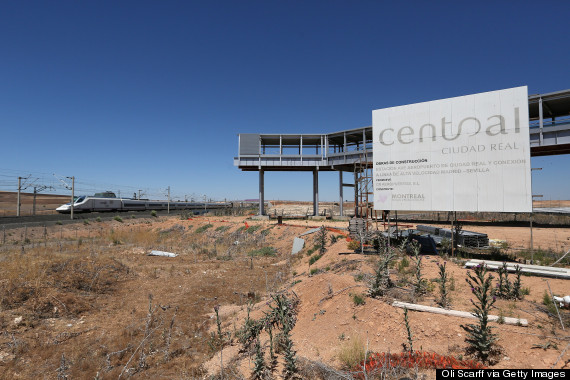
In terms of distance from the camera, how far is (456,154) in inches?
409

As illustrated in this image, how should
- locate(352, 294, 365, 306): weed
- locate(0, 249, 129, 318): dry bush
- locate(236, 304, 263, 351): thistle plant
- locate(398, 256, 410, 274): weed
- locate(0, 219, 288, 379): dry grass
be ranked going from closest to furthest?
1. locate(0, 219, 288, 379): dry grass
2. locate(236, 304, 263, 351): thistle plant
3. locate(352, 294, 365, 306): weed
4. locate(0, 249, 129, 318): dry bush
5. locate(398, 256, 410, 274): weed

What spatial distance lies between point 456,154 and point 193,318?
11.5 metres

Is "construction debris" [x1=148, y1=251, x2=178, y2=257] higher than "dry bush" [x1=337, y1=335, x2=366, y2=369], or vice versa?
"dry bush" [x1=337, y1=335, x2=366, y2=369]

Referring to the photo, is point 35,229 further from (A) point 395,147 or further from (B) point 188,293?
(A) point 395,147

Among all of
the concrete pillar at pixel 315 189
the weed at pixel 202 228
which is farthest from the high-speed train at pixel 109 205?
the concrete pillar at pixel 315 189

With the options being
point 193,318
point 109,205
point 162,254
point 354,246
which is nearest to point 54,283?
point 193,318

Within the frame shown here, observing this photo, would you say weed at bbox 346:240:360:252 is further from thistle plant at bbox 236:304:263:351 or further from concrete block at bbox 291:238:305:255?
thistle plant at bbox 236:304:263:351

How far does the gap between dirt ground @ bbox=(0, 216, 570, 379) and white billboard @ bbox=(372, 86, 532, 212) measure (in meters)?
2.77

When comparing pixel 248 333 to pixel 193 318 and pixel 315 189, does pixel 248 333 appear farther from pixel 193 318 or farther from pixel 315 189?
pixel 315 189

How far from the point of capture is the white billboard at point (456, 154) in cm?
945

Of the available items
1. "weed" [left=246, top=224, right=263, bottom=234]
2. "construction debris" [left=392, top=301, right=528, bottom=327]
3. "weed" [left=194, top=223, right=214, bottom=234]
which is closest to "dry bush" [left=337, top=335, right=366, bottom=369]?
"construction debris" [left=392, top=301, right=528, bottom=327]

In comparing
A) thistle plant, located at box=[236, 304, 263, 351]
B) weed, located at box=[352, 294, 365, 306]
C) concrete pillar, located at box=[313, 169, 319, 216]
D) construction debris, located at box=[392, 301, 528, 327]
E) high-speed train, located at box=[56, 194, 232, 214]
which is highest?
concrete pillar, located at box=[313, 169, 319, 216]

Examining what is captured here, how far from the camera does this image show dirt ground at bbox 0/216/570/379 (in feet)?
16.8

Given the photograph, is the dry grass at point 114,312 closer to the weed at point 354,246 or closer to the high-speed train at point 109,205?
the weed at point 354,246
